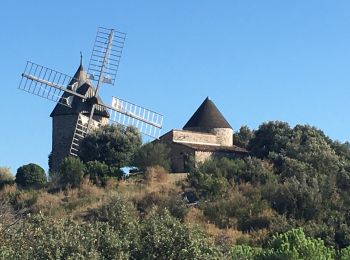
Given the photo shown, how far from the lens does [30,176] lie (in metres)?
51.3

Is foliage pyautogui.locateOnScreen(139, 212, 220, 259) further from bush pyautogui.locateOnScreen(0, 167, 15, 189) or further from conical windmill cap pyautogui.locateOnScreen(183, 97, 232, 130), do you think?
conical windmill cap pyautogui.locateOnScreen(183, 97, 232, 130)

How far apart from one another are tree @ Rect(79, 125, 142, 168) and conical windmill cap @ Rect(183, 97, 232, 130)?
570 cm

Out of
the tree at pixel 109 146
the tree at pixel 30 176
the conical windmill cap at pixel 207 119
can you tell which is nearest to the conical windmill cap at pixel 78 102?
the tree at pixel 109 146

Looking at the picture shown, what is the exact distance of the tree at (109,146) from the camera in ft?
165

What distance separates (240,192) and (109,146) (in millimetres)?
7980

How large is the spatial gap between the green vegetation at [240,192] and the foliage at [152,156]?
0.06 meters

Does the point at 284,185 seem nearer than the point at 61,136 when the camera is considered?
Yes

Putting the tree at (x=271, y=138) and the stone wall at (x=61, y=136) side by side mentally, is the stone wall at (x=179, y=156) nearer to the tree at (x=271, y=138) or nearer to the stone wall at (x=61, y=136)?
the tree at (x=271, y=138)

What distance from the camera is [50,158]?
53562 mm

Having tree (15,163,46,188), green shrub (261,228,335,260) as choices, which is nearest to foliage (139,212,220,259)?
green shrub (261,228,335,260)

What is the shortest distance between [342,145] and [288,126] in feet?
11.9

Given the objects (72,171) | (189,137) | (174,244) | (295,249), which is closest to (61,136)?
(72,171)

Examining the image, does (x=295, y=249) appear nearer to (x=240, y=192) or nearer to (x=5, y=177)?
(x=240, y=192)

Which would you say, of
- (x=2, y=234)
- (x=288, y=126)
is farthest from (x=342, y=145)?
(x=2, y=234)
